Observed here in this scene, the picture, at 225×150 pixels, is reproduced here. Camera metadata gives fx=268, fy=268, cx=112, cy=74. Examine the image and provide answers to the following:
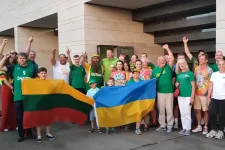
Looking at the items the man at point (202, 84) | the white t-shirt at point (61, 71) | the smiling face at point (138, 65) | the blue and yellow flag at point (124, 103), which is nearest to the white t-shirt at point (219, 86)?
the man at point (202, 84)

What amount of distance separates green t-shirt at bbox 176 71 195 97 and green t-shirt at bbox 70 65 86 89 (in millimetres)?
2573

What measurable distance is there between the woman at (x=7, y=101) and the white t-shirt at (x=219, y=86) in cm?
434

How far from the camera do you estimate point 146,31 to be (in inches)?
481

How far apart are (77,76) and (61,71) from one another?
1.52 feet

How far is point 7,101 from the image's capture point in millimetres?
6250

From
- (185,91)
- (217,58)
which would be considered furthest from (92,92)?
(217,58)

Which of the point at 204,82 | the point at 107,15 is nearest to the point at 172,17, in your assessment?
the point at 107,15

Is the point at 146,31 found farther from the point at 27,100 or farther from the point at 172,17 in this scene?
the point at 27,100

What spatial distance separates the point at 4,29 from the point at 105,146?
15.6m

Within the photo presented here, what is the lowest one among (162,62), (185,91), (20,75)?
(185,91)

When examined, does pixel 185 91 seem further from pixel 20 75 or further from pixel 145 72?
pixel 20 75

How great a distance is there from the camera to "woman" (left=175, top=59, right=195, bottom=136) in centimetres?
568

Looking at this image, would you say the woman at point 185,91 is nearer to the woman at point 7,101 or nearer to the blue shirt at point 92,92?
the blue shirt at point 92,92

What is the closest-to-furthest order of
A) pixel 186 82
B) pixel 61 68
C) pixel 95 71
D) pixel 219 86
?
1. pixel 219 86
2. pixel 186 82
3. pixel 95 71
4. pixel 61 68
